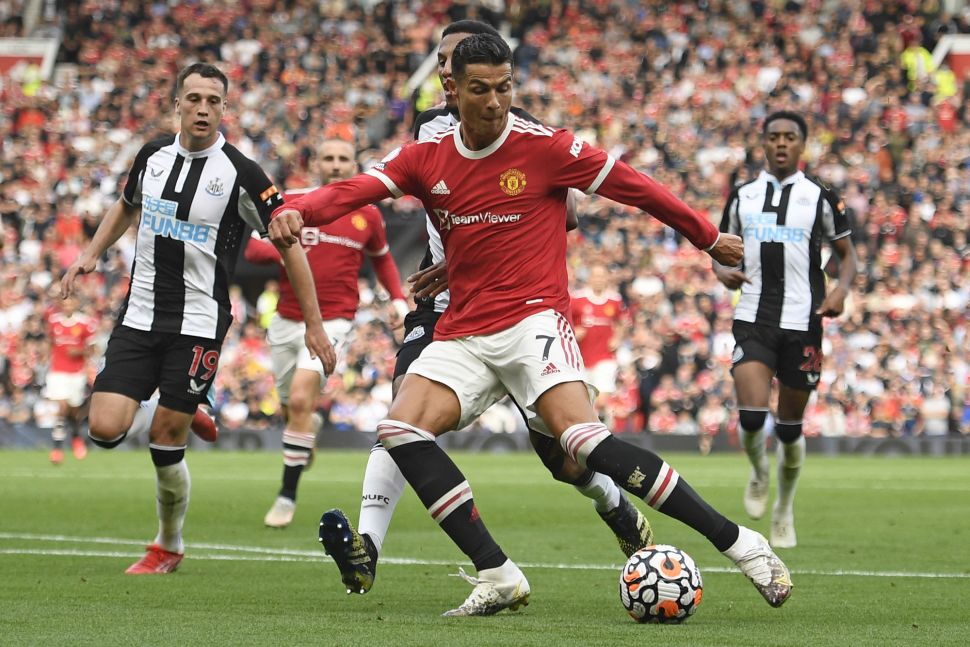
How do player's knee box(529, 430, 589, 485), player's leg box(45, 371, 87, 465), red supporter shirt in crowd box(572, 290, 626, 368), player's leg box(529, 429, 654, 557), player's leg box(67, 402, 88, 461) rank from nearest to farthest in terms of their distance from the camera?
1. player's knee box(529, 430, 589, 485)
2. player's leg box(529, 429, 654, 557)
3. red supporter shirt in crowd box(572, 290, 626, 368)
4. player's leg box(67, 402, 88, 461)
5. player's leg box(45, 371, 87, 465)

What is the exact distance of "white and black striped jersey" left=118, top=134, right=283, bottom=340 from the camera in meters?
8.05

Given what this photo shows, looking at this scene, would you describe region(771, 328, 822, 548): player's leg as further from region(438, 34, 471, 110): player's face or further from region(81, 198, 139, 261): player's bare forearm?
region(81, 198, 139, 261): player's bare forearm

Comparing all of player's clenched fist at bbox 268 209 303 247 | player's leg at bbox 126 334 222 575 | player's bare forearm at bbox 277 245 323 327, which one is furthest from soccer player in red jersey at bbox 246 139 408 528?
player's clenched fist at bbox 268 209 303 247

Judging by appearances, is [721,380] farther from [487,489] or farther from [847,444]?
[487,489]

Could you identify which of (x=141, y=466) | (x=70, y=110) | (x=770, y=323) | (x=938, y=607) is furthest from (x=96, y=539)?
(x=70, y=110)

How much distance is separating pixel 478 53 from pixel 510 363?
4.07 ft

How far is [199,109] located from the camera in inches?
315

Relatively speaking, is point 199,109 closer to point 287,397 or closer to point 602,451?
point 602,451

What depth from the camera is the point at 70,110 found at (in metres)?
32.0

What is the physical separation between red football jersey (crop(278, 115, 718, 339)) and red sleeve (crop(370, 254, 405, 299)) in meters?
4.97

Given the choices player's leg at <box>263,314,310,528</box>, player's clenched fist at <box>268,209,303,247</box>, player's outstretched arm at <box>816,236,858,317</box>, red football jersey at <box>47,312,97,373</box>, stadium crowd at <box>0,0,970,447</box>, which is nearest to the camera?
player's clenched fist at <box>268,209,303,247</box>

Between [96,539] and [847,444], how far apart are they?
15.5 m

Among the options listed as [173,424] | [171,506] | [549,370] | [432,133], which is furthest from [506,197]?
[171,506]

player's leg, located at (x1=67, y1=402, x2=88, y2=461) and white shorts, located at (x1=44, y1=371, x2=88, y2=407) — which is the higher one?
white shorts, located at (x1=44, y1=371, x2=88, y2=407)
